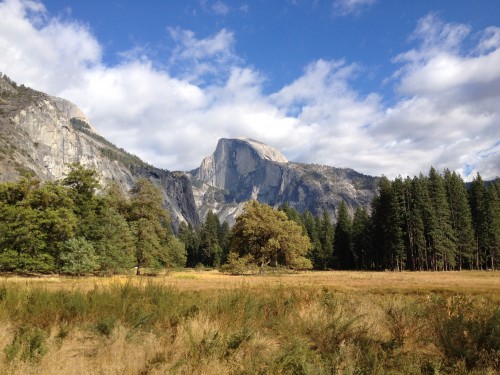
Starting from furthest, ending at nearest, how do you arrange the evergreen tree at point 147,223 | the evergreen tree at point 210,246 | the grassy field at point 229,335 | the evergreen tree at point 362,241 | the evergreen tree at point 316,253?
1. the evergreen tree at point 210,246
2. the evergreen tree at point 316,253
3. the evergreen tree at point 362,241
4. the evergreen tree at point 147,223
5. the grassy field at point 229,335

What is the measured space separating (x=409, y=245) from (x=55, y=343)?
6683cm

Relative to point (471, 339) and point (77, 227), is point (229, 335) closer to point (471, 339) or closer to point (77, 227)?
point (471, 339)

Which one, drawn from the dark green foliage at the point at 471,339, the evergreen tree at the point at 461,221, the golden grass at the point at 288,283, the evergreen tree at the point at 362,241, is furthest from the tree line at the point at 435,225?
the dark green foliage at the point at 471,339

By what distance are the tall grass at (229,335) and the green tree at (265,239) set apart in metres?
37.6

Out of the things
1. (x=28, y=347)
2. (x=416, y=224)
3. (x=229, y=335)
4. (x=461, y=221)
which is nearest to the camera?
(x=28, y=347)

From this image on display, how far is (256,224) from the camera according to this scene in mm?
47344

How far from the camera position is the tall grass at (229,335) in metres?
5.95

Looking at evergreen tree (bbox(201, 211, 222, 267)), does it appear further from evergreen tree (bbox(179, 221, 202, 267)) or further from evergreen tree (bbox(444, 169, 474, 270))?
evergreen tree (bbox(444, 169, 474, 270))

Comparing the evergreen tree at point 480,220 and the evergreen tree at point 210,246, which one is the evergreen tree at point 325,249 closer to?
the evergreen tree at point 210,246

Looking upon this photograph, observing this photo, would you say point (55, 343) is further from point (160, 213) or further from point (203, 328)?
point (160, 213)

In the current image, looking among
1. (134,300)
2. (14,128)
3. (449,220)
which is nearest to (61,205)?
(134,300)

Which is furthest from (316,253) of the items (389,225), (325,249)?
(389,225)

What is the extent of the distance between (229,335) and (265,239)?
42.4m

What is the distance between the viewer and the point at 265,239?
49156 mm
